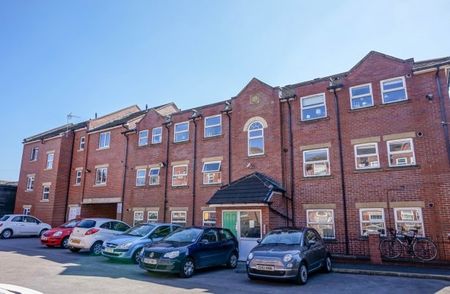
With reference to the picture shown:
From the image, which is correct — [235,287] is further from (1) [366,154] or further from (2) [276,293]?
(1) [366,154]

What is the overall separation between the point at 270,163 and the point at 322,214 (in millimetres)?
3564

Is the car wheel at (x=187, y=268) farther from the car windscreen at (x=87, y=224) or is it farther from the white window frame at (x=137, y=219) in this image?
the white window frame at (x=137, y=219)

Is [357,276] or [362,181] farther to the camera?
[362,181]

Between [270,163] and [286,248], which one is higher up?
[270,163]

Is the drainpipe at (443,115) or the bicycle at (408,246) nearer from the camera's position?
→ the bicycle at (408,246)

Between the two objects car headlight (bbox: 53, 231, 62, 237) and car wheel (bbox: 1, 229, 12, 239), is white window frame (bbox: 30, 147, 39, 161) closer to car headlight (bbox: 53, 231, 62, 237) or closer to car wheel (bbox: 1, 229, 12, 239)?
car wheel (bbox: 1, 229, 12, 239)

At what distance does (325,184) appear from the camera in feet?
49.6

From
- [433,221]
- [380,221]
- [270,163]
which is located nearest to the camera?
[433,221]

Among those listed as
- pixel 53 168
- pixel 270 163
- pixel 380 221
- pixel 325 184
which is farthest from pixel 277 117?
pixel 53 168

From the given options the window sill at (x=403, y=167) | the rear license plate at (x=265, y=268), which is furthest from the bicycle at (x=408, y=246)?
the rear license plate at (x=265, y=268)

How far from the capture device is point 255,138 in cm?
1762

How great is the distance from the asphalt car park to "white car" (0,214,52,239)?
38.6ft

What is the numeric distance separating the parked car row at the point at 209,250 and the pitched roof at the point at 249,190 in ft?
7.05

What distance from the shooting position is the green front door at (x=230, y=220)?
15.2m
